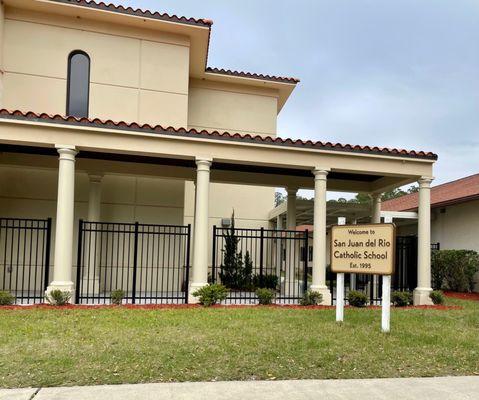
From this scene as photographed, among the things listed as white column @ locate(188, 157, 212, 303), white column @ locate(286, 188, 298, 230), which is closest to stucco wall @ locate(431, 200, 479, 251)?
white column @ locate(286, 188, 298, 230)

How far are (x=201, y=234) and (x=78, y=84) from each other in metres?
6.92

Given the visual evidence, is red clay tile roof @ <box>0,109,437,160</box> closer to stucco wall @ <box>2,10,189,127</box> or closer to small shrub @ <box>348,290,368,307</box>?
stucco wall @ <box>2,10,189,127</box>

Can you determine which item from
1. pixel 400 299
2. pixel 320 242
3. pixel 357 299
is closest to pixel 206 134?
pixel 320 242

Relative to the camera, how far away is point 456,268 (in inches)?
706

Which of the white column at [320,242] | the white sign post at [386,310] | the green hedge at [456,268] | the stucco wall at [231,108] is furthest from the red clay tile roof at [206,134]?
the green hedge at [456,268]

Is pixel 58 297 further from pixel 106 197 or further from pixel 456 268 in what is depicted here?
pixel 456 268

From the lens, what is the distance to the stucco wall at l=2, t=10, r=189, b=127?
14133 mm

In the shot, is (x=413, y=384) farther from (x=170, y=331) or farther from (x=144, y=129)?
(x=144, y=129)

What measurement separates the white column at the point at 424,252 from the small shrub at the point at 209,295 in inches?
219

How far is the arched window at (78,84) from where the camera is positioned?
14.7 m

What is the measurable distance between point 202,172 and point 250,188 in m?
8.35

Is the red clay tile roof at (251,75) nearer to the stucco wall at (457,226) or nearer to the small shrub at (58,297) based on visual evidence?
the stucco wall at (457,226)

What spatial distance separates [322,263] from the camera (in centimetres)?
1213

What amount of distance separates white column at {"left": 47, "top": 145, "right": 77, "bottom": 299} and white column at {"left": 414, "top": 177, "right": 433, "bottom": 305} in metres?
9.10
